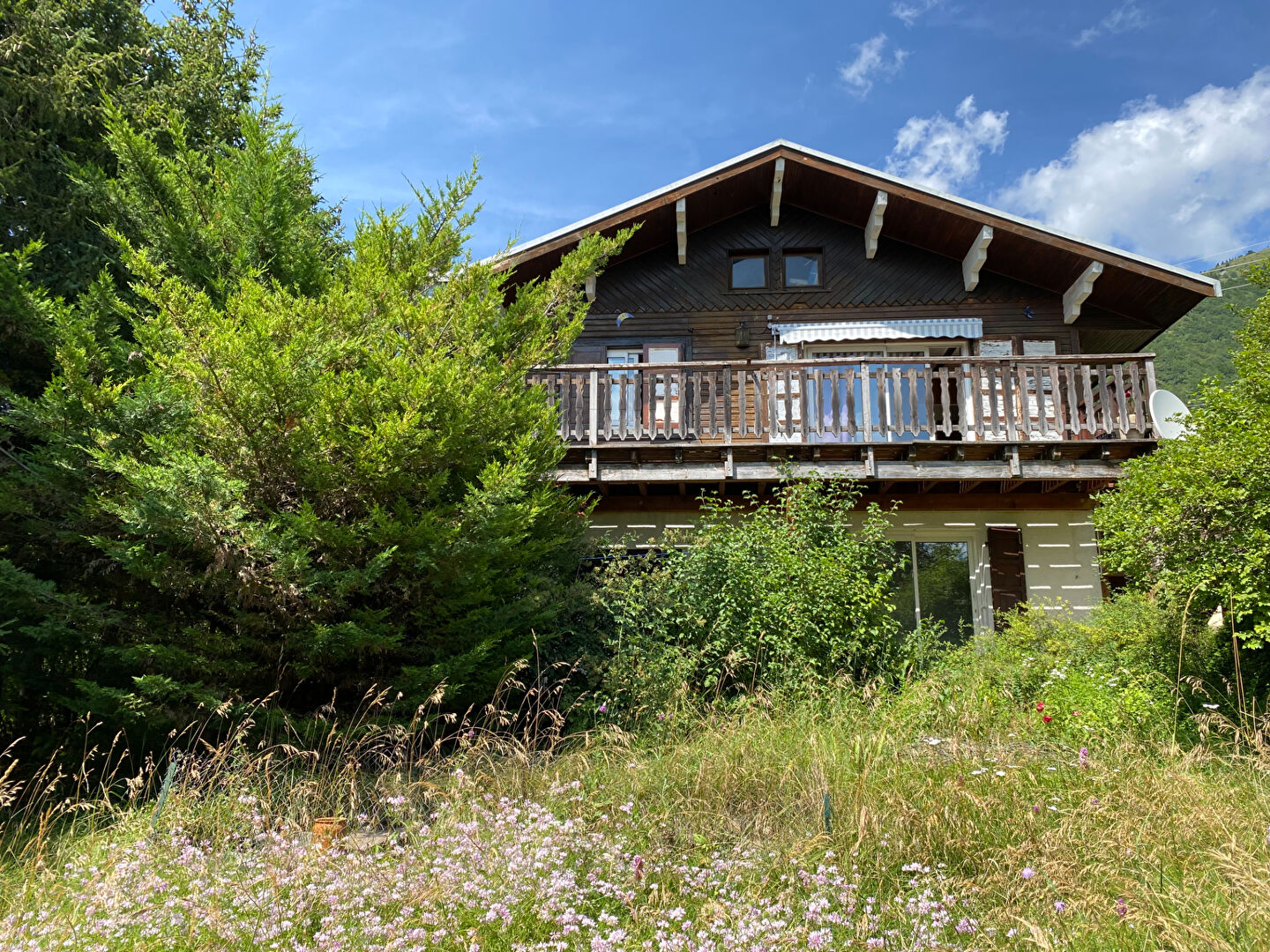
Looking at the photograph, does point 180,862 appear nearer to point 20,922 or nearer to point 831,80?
point 20,922

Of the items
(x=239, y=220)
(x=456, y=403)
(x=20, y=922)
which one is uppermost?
(x=239, y=220)

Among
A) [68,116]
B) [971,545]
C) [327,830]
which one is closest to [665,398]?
[971,545]

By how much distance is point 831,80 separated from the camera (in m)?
13.1

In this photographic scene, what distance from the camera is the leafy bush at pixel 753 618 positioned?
700cm

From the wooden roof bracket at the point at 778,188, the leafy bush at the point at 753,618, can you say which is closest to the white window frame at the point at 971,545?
the leafy bush at the point at 753,618

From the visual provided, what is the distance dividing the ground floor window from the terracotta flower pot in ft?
27.0

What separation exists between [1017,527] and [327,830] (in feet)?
30.8

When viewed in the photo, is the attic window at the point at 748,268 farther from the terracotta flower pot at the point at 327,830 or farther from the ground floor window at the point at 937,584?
the terracotta flower pot at the point at 327,830

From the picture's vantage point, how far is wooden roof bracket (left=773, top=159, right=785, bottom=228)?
39.7 ft

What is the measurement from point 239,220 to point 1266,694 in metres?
9.12

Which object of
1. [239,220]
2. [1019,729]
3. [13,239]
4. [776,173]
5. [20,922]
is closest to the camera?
[20,922]

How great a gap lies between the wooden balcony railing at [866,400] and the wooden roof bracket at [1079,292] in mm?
2041

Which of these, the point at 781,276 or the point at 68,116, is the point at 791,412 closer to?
the point at 781,276

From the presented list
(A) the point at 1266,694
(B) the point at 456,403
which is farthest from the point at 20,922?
(A) the point at 1266,694
